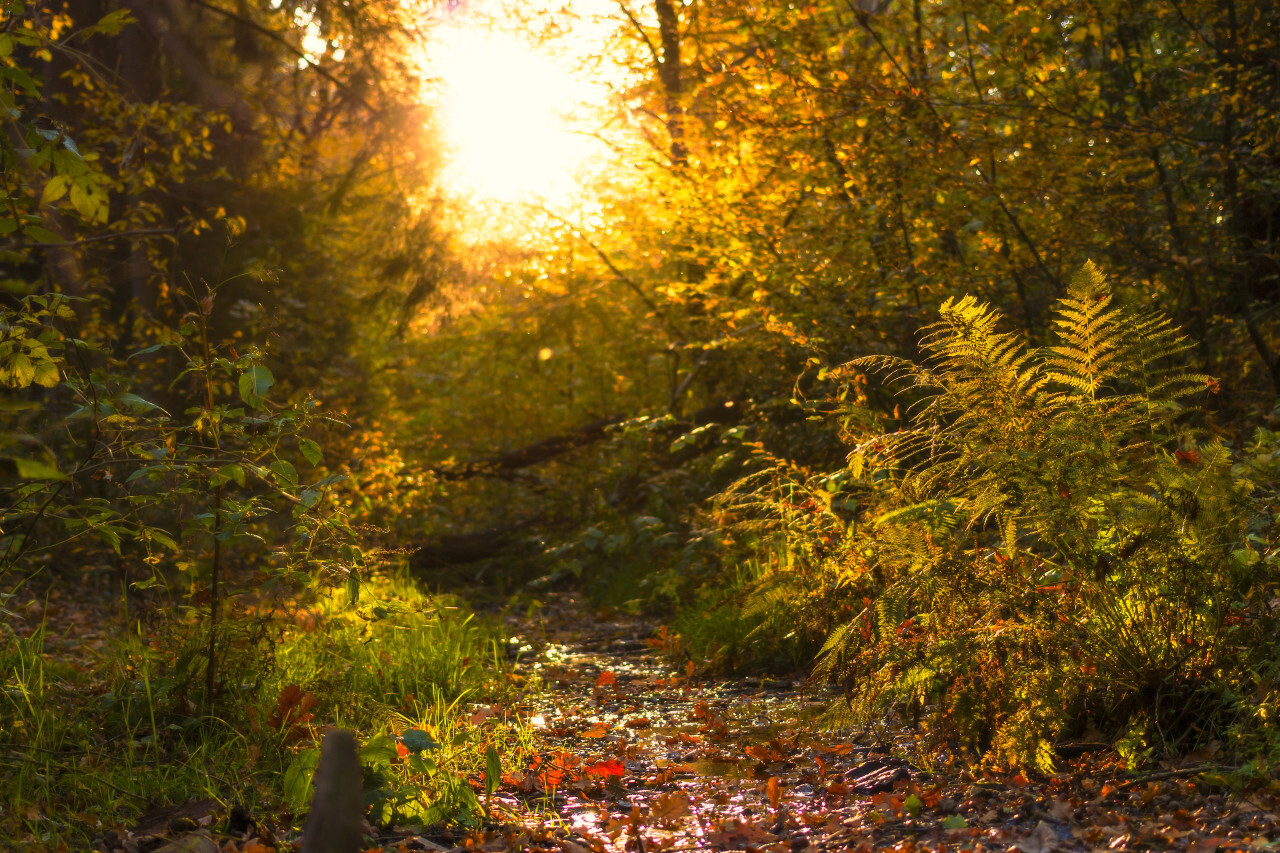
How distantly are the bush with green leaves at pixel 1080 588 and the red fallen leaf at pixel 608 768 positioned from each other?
0.84 meters

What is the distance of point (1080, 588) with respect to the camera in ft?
10.4

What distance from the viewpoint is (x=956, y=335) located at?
346cm

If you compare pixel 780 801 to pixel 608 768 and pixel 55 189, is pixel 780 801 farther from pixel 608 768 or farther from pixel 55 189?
pixel 55 189

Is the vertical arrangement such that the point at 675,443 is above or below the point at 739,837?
above

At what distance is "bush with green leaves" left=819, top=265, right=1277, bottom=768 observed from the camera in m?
3.09

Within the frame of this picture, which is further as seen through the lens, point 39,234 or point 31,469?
point 39,234

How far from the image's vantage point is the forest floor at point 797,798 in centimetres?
271

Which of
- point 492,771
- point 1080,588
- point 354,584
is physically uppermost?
point 354,584

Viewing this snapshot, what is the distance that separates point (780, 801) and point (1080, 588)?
3.96ft

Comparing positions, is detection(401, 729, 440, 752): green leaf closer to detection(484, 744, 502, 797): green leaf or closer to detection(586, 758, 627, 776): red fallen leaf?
detection(484, 744, 502, 797): green leaf

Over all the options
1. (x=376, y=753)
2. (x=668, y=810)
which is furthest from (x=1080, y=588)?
(x=376, y=753)

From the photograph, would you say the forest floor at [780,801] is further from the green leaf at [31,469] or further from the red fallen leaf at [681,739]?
the green leaf at [31,469]

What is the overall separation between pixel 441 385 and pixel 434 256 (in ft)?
11.0

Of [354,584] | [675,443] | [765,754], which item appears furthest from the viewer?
[675,443]
